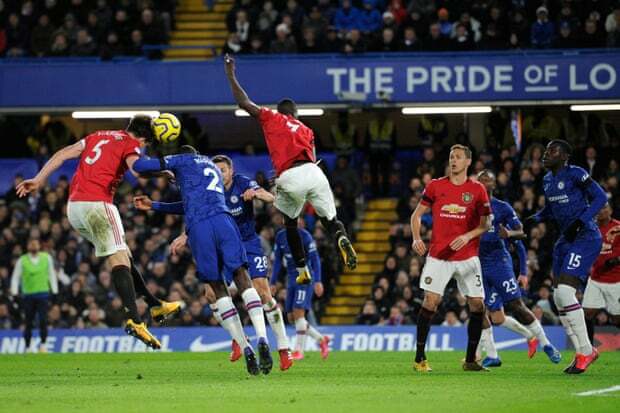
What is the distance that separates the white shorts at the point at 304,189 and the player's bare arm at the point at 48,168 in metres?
2.37

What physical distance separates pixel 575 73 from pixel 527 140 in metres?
2.48

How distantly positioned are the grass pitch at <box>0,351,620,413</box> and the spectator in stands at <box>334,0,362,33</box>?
515 inches

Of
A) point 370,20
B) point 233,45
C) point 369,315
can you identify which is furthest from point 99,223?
point 370,20

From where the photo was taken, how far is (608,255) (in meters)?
18.5

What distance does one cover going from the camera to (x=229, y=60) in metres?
14.6

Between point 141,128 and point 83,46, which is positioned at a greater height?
point 141,128

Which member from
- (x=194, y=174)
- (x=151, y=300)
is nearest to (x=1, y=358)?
(x=151, y=300)

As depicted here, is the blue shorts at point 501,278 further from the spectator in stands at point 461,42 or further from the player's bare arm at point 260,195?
the spectator in stands at point 461,42

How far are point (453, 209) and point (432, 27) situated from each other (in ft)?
46.9

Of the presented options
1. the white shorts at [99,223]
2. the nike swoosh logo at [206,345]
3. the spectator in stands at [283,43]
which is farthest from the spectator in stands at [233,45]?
the white shorts at [99,223]

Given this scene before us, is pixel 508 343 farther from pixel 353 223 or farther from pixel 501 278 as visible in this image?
pixel 501 278

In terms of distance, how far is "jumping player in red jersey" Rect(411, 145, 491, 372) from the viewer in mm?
15523

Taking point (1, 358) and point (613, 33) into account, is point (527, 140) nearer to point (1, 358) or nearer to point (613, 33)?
point (613, 33)

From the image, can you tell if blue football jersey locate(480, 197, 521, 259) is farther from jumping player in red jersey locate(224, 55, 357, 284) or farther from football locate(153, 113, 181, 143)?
football locate(153, 113, 181, 143)
